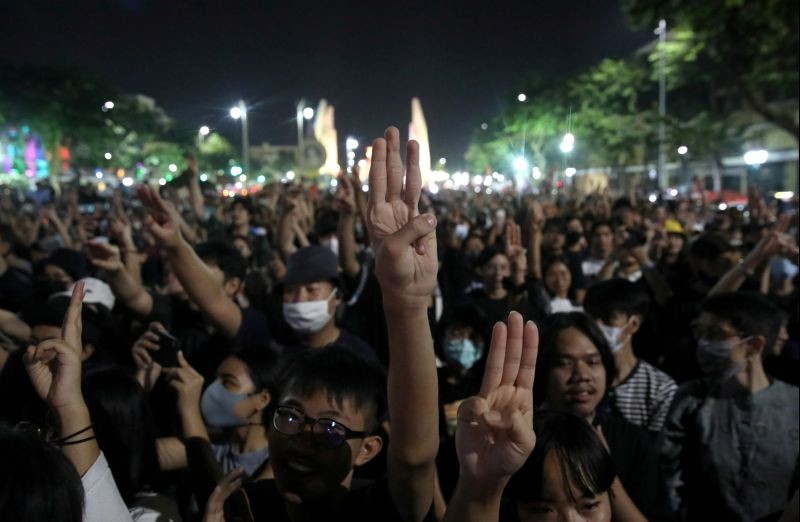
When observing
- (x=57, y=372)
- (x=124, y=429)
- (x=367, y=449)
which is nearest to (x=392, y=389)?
(x=367, y=449)

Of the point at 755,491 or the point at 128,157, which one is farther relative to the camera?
the point at 128,157

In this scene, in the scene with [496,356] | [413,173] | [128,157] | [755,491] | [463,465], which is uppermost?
[128,157]

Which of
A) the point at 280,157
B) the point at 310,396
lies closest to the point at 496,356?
the point at 310,396

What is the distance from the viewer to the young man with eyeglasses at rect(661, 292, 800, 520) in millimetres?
3176

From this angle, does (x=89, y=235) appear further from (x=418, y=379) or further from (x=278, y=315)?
(x=418, y=379)

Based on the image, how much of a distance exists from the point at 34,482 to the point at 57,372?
0.52 m

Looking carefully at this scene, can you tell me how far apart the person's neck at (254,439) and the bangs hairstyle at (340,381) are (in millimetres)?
691

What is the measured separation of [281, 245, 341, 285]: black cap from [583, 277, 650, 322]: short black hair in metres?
1.39

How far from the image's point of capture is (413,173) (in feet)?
6.50

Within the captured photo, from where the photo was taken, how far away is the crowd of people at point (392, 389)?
1856 millimetres

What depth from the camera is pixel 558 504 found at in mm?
2199

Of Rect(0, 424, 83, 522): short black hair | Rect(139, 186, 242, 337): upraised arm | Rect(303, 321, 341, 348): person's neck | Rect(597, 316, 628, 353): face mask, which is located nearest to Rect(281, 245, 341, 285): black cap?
Rect(303, 321, 341, 348): person's neck

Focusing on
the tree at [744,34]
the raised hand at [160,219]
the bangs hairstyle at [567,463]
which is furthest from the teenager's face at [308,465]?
the tree at [744,34]

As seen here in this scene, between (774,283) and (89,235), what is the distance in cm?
677
